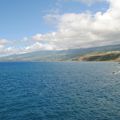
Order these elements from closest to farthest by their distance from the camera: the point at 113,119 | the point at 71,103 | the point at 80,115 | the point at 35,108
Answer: the point at 113,119
the point at 80,115
the point at 35,108
the point at 71,103

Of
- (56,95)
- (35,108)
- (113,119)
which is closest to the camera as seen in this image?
(113,119)

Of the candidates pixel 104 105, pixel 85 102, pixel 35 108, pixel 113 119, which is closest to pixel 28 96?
pixel 35 108

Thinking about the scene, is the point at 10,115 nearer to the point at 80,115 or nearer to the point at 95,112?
the point at 80,115

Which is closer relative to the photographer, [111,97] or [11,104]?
[11,104]

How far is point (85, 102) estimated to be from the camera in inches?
3292

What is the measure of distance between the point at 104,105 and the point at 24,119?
29870 mm

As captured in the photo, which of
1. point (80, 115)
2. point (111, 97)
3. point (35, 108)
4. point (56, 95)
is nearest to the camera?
point (80, 115)

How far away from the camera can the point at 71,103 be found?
82.2m

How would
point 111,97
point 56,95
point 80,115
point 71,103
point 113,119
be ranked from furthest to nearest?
point 56,95
point 111,97
point 71,103
point 80,115
point 113,119

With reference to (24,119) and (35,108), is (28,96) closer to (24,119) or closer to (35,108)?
(35,108)

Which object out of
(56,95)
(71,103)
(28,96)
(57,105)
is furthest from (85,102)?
(28,96)

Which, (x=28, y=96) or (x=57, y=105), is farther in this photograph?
(x=28, y=96)

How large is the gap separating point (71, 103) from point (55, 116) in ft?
53.0

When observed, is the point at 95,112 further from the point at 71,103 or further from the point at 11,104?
the point at 11,104
